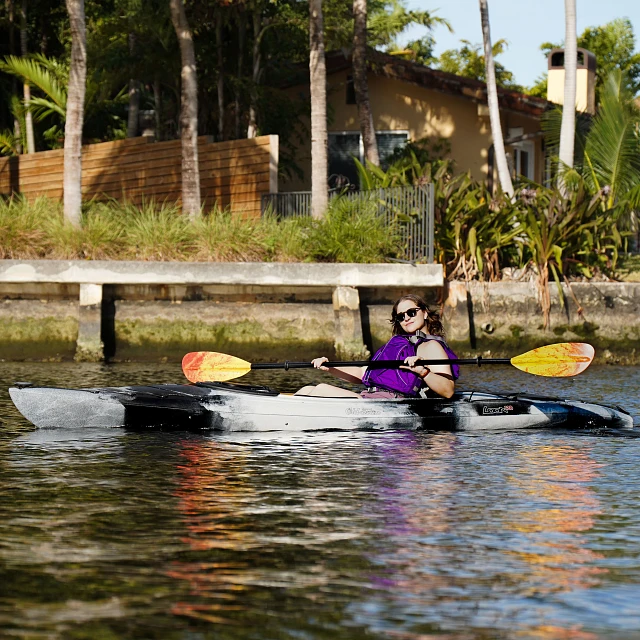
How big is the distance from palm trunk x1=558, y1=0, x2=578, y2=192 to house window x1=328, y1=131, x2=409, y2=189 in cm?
624

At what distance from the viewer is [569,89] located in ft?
62.4

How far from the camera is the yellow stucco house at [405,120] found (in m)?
24.2

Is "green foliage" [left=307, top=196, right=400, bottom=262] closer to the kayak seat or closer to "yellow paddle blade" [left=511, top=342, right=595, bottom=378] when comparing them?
"yellow paddle blade" [left=511, top=342, right=595, bottom=378]

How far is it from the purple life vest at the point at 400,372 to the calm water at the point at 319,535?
1.72ft

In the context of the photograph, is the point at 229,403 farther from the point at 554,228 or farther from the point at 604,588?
the point at 554,228

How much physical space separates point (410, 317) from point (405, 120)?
51.5 ft

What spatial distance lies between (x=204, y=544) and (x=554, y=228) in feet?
37.2

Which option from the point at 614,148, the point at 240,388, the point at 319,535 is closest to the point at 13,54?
the point at 614,148

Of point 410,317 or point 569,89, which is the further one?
point 569,89

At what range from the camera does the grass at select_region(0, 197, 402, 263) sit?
16.3m

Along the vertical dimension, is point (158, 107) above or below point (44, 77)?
below

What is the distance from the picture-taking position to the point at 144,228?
A: 647 inches

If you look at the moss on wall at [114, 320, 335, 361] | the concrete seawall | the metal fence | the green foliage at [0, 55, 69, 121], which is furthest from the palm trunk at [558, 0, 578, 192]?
the green foliage at [0, 55, 69, 121]

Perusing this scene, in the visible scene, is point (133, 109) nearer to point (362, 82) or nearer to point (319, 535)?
point (362, 82)
